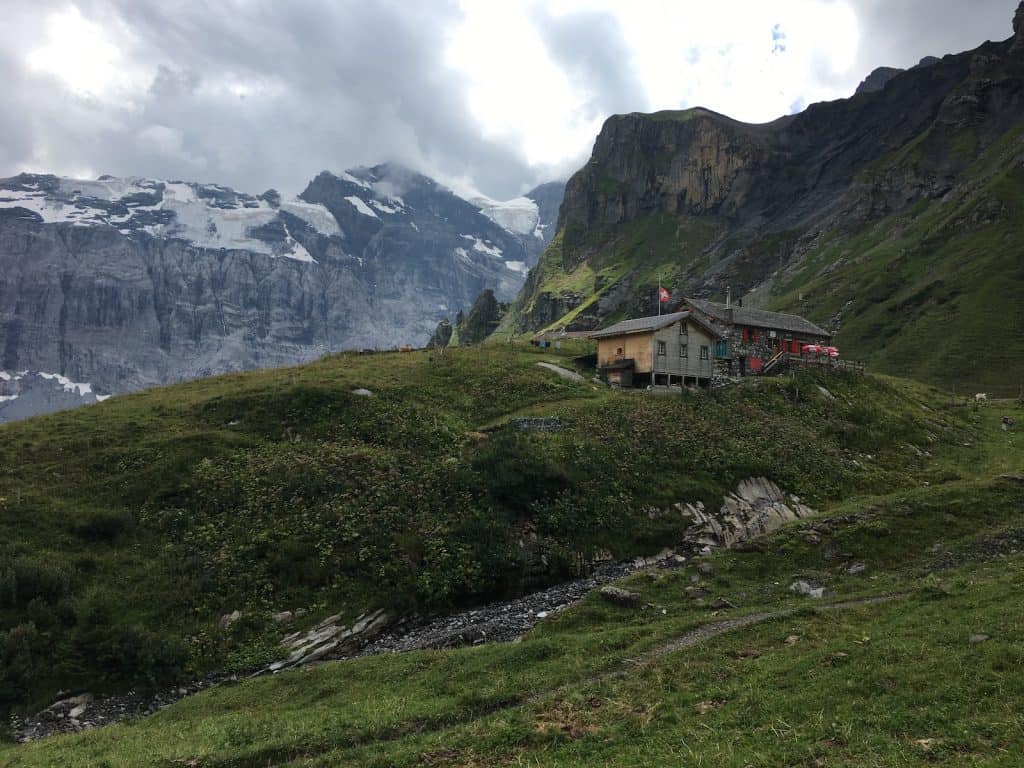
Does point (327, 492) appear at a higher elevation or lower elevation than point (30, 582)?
higher

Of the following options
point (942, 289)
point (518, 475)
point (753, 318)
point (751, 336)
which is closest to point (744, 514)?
point (518, 475)

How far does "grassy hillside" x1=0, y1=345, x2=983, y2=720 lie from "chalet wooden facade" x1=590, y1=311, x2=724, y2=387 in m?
9.87

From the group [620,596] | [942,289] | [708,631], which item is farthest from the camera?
[942,289]

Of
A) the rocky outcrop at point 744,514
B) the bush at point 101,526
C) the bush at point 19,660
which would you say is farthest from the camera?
the rocky outcrop at point 744,514

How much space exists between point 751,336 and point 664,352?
751 inches

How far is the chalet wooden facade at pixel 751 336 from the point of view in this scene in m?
71.3

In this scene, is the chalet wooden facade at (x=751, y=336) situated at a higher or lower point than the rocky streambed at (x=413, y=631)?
higher

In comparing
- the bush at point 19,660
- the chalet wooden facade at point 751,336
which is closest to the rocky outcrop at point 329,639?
the bush at point 19,660

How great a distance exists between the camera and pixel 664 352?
64.9m

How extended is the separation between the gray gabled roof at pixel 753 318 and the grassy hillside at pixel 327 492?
20.4 m

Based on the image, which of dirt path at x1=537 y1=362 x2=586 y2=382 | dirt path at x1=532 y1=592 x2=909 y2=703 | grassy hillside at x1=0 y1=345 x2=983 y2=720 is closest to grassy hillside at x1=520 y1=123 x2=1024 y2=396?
grassy hillside at x1=0 y1=345 x2=983 y2=720

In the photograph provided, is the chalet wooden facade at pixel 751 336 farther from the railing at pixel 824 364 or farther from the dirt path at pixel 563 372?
the dirt path at pixel 563 372

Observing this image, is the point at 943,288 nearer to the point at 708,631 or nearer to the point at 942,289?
the point at 942,289

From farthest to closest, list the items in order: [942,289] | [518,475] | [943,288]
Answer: [943,288]
[942,289]
[518,475]
